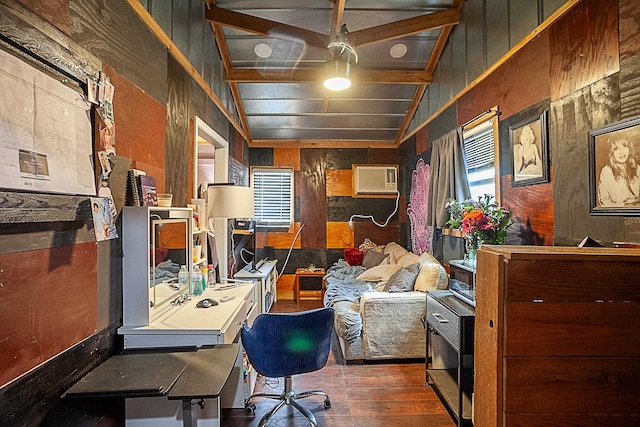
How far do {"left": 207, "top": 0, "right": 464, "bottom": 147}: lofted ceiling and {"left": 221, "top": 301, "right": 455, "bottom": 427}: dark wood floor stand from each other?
121 inches

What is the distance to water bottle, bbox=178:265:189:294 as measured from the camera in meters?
2.36

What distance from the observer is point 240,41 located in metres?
3.68

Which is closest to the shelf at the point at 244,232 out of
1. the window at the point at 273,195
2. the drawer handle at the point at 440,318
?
the window at the point at 273,195

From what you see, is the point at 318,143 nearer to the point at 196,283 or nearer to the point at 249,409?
the point at 196,283

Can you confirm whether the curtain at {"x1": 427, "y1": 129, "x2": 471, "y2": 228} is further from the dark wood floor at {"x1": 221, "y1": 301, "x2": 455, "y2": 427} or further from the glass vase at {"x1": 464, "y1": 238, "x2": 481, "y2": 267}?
the dark wood floor at {"x1": 221, "y1": 301, "x2": 455, "y2": 427}

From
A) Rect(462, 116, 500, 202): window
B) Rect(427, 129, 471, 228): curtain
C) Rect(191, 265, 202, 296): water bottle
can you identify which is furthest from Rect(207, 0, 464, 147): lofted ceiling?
Rect(191, 265, 202, 296): water bottle

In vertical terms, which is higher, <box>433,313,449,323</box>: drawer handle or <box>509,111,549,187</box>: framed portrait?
<box>509,111,549,187</box>: framed portrait

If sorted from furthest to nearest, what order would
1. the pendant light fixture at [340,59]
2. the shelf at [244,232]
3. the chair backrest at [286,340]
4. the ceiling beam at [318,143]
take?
1. the ceiling beam at [318,143]
2. the shelf at [244,232]
3. the pendant light fixture at [340,59]
4. the chair backrest at [286,340]

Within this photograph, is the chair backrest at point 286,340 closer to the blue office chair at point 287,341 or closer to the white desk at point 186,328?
the blue office chair at point 287,341

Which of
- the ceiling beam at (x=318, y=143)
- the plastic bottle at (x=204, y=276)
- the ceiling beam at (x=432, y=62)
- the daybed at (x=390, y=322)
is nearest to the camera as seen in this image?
the plastic bottle at (x=204, y=276)

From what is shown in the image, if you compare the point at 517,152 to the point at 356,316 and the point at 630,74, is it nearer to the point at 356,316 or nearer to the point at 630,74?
the point at 630,74

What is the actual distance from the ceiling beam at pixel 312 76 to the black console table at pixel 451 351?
2558mm

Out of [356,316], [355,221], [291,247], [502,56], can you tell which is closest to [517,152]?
[502,56]

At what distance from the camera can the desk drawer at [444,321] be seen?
2257 millimetres
